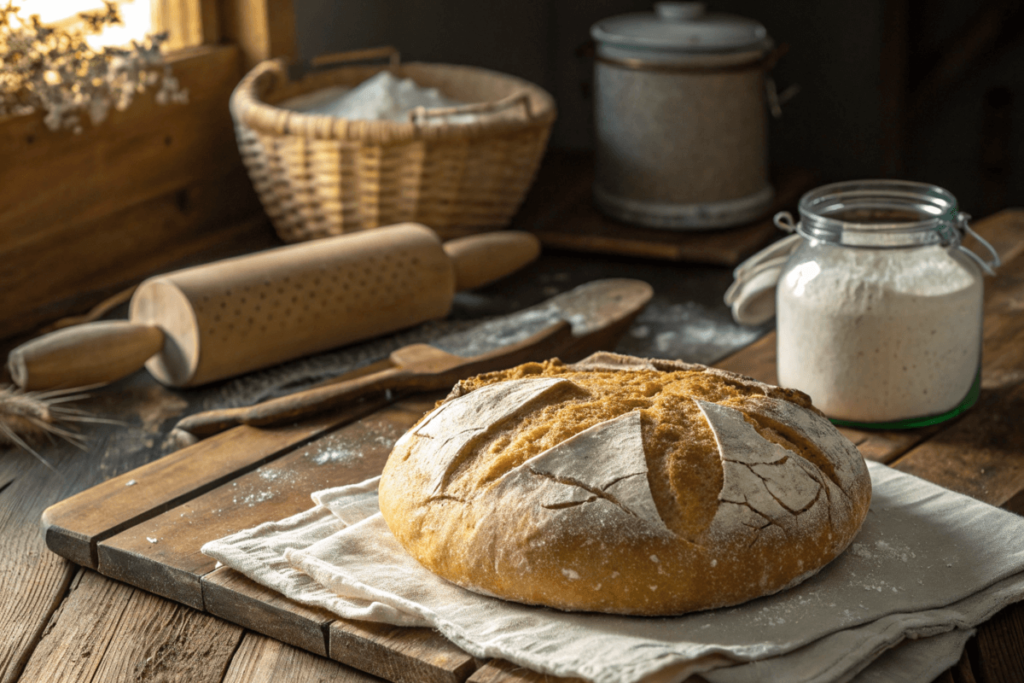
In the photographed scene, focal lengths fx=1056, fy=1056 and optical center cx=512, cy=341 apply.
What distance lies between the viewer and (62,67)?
140 centimetres

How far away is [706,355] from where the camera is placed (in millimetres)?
1363

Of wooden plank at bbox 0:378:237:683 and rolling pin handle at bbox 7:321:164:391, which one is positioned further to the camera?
rolling pin handle at bbox 7:321:164:391

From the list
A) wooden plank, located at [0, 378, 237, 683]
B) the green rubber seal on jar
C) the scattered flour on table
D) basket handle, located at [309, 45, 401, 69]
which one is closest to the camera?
wooden plank, located at [0, 378, 237, 683]

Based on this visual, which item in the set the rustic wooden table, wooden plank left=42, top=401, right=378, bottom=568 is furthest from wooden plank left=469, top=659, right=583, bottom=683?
wooden plank left=42, top=401, right=378, bottom=568

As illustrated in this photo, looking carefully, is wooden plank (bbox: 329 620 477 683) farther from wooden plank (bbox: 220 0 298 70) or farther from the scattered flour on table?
wooden plank (bbox: 220 0 298 70)

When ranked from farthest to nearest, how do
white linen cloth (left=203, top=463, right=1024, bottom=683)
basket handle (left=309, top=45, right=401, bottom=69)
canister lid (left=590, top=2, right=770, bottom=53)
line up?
basket handle (left=309, top=45, right=401, bottom=69)
canister lid (left=590, top=2, right=770, bottom=53)
white linen cloth (left=203, top=463, right=1024, bottom=683)

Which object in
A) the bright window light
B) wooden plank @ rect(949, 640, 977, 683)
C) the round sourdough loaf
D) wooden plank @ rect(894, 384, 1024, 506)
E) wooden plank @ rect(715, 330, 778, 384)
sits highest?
the bright window light

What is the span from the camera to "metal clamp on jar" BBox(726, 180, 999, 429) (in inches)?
40.3

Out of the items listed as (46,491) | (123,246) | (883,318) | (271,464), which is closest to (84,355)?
(46,491)

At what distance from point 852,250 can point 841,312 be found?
69 millimetres

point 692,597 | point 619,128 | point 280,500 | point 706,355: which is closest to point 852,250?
point 706,355

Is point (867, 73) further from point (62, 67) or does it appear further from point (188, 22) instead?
point (62, 67)

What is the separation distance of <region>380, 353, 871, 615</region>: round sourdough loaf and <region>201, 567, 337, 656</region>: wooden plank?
0.09 metres

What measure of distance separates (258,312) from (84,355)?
0.21 meters
